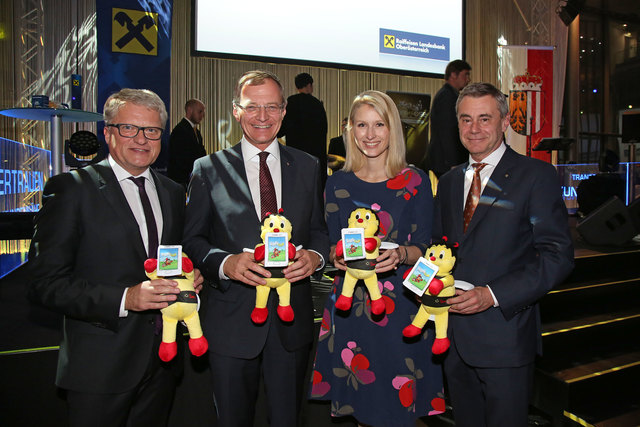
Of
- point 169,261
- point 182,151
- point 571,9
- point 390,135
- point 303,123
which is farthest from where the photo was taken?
point 571,9

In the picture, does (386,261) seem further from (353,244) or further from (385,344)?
(385,344)

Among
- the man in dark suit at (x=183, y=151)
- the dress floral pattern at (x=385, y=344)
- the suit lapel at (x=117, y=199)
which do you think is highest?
the man in dark suit at (x=183, y=151)

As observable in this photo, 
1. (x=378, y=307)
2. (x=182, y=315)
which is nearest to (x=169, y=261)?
(x=182, y=315)

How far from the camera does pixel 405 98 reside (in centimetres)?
921

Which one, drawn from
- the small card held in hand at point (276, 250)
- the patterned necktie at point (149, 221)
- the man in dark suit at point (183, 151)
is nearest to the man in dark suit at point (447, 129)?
the man in dark suit at point (183, 151)

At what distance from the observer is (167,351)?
5.01ft

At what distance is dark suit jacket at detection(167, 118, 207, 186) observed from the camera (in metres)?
5.50

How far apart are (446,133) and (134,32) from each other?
4941 mm

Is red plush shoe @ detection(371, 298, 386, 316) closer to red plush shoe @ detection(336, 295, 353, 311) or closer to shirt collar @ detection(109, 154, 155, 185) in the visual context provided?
red plush shoe @ detection(336, 295, 353, 311)

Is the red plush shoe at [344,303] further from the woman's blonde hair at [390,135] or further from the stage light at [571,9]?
the stage light at [571,9]

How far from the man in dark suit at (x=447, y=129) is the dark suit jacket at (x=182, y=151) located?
9.58 feet

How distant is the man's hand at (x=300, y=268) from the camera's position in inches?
64.0

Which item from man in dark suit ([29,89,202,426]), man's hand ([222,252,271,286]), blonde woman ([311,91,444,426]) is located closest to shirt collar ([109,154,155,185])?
man in dark suit ([29,89,202,426])

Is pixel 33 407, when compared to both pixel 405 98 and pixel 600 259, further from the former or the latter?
pixel 405 98
